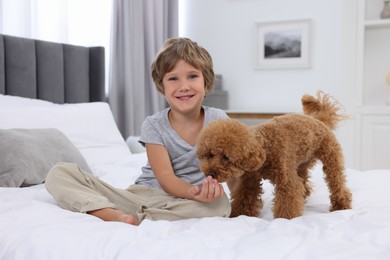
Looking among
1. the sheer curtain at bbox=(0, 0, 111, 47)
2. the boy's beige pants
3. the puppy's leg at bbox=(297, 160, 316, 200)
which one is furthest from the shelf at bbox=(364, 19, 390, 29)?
the boy's beige pants

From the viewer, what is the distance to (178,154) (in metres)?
1.41

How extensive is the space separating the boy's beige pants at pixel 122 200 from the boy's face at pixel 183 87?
0.97 feet

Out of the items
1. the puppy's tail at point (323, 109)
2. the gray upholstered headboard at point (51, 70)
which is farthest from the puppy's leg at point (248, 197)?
the gray upholstered headboard at point (51, 70)

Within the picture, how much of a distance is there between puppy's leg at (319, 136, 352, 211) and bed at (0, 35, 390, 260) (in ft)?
0.19

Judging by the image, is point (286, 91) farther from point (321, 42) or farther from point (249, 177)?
point (249, 177)

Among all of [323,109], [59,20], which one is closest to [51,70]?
[59,20]

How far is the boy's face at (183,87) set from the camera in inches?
55.2

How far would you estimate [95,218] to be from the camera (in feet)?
3.78

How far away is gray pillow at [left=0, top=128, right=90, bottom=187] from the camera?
1.62 metres

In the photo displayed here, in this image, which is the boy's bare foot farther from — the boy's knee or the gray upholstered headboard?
the gray upholstered headboard

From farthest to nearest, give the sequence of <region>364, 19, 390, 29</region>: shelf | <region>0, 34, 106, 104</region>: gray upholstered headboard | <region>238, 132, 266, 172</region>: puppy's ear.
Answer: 1. <region>364, 19, 390, 29</region>: shelf
2. <region>0, 34, 106, 104</region>: gray upholstered headboard
3. <region>238, 132, 266, 172</region>: puppy's ear

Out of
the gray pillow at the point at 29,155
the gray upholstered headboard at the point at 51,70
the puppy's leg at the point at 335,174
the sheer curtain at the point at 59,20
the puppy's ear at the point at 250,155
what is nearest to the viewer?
the puppy's ear at the point at 250,155

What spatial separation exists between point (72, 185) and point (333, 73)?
2.91m

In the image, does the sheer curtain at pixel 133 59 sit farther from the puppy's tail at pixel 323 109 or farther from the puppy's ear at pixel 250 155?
the puppy's ear at pixel 250 155
